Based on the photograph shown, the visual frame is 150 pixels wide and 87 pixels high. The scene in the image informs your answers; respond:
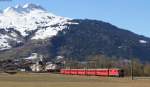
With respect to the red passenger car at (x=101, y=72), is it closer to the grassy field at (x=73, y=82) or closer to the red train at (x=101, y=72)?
the red train at (x=101, y=72)

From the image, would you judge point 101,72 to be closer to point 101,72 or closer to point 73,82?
point 101,72

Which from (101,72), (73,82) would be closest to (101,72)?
(101,72)

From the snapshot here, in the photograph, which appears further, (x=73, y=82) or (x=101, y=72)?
(x=101, y=72)

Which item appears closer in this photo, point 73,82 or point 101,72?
point 73,82

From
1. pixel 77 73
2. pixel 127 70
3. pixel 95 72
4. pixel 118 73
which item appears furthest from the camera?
pixel 127 70

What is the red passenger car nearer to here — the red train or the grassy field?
the red train

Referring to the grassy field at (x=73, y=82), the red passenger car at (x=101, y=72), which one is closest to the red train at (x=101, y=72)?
the red passenger car at (x=101, y=72)

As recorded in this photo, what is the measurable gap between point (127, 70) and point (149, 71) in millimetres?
9502

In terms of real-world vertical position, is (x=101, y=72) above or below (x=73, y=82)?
above

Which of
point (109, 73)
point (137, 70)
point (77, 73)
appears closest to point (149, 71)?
point (137, 70)

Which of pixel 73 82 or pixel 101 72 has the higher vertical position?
pixel 101 72

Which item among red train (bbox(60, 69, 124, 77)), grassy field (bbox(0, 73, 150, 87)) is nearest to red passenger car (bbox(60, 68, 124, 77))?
red train (bbox(60, 69, 124, 77))

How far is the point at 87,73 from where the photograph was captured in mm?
170750

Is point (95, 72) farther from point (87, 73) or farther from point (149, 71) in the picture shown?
point (149, 71)
